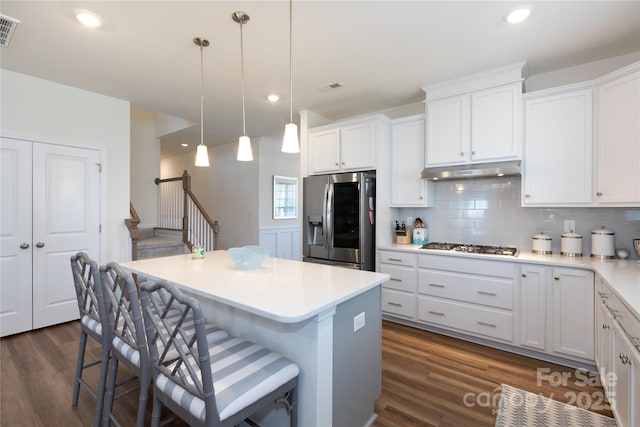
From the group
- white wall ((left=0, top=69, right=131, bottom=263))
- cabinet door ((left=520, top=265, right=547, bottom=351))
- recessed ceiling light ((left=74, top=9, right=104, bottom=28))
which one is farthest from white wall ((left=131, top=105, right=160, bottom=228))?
cabinet door ((left=520, top=265, right=547, bottom=351))

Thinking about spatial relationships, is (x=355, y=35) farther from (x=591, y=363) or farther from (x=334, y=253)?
(x=591, y=363)

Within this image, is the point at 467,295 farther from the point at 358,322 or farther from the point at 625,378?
the point at 358,322

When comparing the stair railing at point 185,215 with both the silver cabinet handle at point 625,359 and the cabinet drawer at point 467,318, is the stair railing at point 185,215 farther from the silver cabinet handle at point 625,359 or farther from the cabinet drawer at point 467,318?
the silver cabinet handle at point 625,359

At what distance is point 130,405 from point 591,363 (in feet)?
11.2

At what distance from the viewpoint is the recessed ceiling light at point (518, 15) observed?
2.00 metres

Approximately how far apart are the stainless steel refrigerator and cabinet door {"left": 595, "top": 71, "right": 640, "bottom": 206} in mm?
1977

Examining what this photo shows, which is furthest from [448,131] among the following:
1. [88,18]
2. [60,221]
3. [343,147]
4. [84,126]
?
[60,221]

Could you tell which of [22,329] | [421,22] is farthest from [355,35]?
[22,329]

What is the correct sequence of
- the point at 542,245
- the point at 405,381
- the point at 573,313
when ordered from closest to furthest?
the point at 405,381, the point at 573,313, the point at 542,245

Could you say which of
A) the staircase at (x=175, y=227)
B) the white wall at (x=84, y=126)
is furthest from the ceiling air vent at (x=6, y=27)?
the staircase at (x=175, y=227)

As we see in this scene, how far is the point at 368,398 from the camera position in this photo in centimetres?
177

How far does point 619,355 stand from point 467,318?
130 cm

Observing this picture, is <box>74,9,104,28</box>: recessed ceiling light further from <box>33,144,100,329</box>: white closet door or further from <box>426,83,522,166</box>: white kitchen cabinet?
<box>426,83,522,166</box>: white kitchen cabinet

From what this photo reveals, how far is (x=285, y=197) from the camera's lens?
6.27 m
